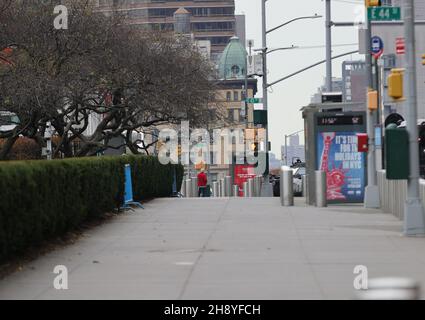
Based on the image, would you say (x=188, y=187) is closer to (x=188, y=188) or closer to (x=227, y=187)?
(x=188, y=188)

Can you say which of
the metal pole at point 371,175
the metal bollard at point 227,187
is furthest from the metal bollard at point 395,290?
the metal bollard at point 227,187

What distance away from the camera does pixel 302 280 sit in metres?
11.1

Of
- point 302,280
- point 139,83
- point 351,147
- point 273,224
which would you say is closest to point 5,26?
point 139,83

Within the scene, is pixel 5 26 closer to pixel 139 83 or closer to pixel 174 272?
pixel 139 83

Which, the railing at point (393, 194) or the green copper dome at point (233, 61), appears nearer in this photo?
the railing at point (393, 194)

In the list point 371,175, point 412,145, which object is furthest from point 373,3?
point 371,175

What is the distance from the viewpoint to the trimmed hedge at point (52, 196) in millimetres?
11945

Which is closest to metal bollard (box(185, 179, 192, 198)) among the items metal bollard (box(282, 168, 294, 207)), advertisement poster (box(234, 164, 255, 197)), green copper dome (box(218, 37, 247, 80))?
advertisement poster (box(234, 164, 255, 197))

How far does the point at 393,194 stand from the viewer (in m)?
21.6

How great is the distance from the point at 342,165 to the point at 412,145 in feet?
30.2

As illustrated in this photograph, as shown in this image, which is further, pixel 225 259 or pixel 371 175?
pixel 371 175

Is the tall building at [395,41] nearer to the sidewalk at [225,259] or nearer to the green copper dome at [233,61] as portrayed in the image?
the sidewalk at [225,259]

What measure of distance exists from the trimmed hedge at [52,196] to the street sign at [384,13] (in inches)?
253

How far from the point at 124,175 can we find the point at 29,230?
1057 cm
